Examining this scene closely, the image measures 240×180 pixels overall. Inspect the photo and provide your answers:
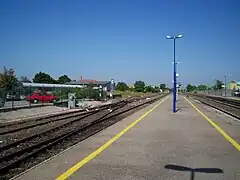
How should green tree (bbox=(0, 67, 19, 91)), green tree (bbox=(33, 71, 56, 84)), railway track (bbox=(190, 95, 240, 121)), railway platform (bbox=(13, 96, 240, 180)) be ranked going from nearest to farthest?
railway platform (bbox=(13, 96, 240, 180)), railway track (bbox=(190, 95, 240, 121)), green tree (bbox=(0, 67, 19, 91)), green tree (bbox=(33, 71, 56, 84))

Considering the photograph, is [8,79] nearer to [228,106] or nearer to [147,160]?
[228,106]

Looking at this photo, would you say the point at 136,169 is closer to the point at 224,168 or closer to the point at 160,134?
the point at 224,168

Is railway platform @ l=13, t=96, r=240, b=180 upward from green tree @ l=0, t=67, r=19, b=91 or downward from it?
downward

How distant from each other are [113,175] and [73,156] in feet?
7.11

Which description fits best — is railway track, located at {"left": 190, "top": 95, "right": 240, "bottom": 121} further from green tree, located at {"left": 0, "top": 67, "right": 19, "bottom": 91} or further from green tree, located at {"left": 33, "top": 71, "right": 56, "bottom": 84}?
green tree, located at {"left": 33, "top": 71, "right": 56, "bottom": 84}

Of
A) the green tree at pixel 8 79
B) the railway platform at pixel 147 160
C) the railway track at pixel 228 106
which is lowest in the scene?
the railway track at pixel 228 106

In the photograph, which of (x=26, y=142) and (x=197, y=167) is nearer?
(x=197, y=167)

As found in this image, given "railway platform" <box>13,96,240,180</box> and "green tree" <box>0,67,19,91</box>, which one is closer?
"railway platform" <box>13,96,240,180</box>

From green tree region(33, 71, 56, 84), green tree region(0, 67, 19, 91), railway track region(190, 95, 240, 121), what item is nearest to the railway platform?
railway track region(190, 95, 240, 121)

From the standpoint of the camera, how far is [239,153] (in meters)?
8.68

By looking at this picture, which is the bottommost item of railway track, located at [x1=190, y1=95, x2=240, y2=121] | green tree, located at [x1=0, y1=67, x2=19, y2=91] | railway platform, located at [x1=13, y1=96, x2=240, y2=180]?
railway track, located at [x1=190, y1=95, x2=240, y2=121]

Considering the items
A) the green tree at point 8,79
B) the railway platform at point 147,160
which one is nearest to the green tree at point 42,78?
the green tree at point 8,79

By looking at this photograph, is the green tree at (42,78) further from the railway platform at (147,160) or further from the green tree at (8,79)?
the railway platform at (147,160)

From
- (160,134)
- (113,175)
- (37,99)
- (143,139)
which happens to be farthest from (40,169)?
(37,99)
